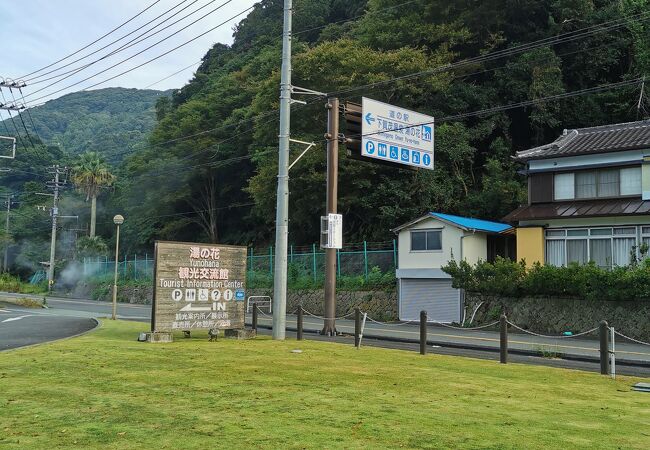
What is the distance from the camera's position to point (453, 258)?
2723cm

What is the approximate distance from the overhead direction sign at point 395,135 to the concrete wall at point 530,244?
21.7ft

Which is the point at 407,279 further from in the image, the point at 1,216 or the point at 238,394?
the point at 1,216

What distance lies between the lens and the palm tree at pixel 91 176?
64.8 meters

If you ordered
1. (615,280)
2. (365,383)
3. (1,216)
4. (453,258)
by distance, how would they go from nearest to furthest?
1. (365,383)
2. (615,280)
3. (453,258)
4. (1,216)

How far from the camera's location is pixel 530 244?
26844mm

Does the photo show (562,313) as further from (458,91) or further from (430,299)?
(458,91)

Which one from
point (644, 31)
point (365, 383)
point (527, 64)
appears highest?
point (644, 31)

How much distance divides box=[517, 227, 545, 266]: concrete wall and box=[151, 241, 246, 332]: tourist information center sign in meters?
14.6

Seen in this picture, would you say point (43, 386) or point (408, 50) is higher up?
point (408, 50)

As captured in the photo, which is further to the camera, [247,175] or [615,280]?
[247,175]

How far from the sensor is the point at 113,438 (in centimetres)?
596

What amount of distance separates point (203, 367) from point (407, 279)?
1891 centimetres

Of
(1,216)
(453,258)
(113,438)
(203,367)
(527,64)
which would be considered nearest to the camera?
(113,438)

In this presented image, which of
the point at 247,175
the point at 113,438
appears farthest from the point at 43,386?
the point at 247,175
